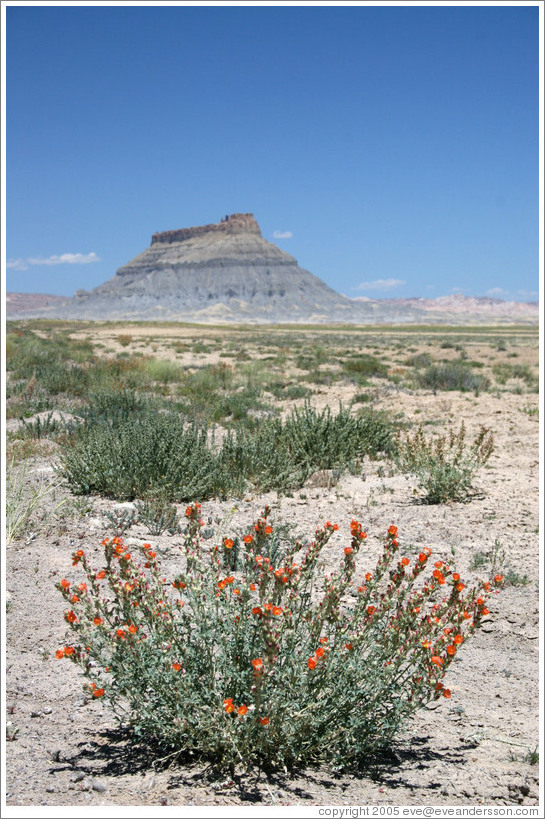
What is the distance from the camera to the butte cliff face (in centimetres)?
16012

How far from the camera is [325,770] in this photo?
8.42 ft

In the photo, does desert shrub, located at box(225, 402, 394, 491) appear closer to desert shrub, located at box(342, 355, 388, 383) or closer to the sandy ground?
the sandy ground

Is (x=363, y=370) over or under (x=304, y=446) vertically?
over

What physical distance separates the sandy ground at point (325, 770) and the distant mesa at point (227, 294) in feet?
472

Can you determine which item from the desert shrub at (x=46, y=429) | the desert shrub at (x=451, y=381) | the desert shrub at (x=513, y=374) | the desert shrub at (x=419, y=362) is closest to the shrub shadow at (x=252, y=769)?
the desert shrub at (x=46, y=429)

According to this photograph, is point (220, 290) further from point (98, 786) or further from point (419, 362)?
point (98, 786)

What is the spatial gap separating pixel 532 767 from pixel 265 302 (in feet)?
546

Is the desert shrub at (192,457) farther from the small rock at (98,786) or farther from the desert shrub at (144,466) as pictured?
the small rock at (98,786)

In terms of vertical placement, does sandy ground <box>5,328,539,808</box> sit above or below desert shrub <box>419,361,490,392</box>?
below

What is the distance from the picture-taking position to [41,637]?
363 cm

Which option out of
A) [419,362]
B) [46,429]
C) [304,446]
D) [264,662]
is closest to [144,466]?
[304,446]

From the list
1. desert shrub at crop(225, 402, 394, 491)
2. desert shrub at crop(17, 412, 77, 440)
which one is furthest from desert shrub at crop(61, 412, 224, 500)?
desert shrub at crop(17, 412, 77, 440)

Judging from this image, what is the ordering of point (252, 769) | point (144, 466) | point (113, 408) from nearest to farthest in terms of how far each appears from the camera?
point (252, 769)
point (144, 466)
point (113, 408)

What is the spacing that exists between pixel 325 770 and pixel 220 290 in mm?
171836
